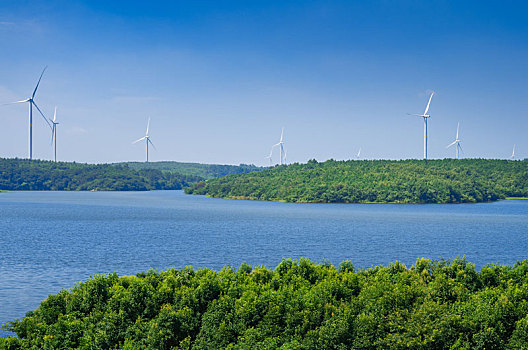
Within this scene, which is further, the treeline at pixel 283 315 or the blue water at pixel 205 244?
the blue water at pixel 205 244

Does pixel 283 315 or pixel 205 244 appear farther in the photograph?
pixel 205 244

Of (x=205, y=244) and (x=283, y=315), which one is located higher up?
(x=283, y=315)

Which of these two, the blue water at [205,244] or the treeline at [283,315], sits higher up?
the treeline at [283,315]

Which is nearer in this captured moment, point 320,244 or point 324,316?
point 324,316

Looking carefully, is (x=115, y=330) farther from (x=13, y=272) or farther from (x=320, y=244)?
(x=320, y=244)

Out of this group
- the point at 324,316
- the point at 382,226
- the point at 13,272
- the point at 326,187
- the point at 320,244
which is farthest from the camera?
the point at 326,187

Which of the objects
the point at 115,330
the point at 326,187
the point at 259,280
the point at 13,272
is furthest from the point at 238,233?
the point at 326,187

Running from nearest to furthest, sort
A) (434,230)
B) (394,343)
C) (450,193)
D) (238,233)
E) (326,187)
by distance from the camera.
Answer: (394,343) → (238,233) → (434,230) → (450,193) → (326,187)
